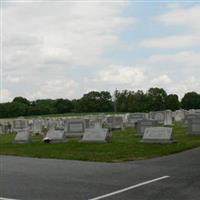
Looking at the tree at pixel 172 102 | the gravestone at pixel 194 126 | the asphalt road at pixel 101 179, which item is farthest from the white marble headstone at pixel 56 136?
the tree at pixel 172 102

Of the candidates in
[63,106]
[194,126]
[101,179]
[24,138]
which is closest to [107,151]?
[101,179]

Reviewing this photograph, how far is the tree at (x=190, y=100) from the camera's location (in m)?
95.3

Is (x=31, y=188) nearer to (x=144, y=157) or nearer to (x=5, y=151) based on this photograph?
(x=144, y=157)

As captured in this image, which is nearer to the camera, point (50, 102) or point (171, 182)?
point (171, 182)

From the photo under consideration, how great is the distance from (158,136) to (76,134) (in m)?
6.77

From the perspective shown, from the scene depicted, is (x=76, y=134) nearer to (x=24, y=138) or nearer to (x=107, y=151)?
(x=24, y=138)

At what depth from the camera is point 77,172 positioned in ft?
38.1

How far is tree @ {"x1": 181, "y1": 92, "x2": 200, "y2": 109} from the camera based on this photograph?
95.3 meters

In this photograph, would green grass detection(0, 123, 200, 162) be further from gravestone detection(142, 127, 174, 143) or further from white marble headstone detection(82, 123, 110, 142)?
white marble headstone detection(82, 123, 110, 142)

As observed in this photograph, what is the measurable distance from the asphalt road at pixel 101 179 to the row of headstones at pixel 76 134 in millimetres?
5825

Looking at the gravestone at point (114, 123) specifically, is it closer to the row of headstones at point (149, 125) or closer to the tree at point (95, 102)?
the row of headstones at point (149, 125)

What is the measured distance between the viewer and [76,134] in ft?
79.8

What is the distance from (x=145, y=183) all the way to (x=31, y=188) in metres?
2.22

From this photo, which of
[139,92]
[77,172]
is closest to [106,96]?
[139,92]
